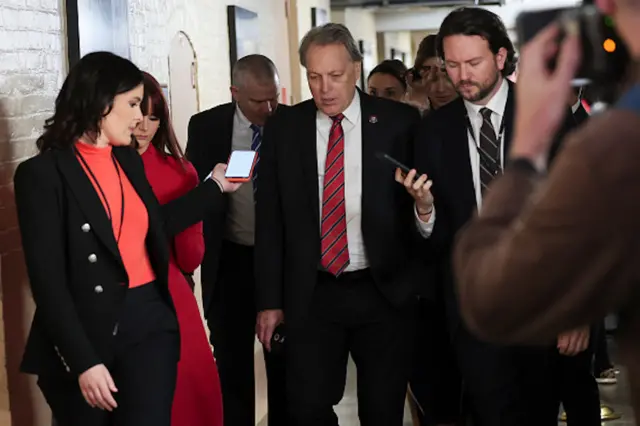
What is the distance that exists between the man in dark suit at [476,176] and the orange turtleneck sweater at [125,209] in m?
0.76

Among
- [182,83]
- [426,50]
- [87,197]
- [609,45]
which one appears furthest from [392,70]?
[609,45]

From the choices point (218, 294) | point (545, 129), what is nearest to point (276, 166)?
point (218, 294)

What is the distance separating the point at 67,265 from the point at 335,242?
0.88 meters

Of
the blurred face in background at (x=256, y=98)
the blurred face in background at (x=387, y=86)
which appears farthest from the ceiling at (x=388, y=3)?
the blurred face in background at (x=256, y=98)

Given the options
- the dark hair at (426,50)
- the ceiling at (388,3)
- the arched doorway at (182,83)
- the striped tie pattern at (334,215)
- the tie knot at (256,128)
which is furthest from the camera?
the ceiling at (388,3)

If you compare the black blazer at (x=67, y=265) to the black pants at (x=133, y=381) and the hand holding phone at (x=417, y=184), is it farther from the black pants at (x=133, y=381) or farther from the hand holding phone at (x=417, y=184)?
the hand holding phone at (x=417, y=184)

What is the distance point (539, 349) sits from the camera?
125 inches

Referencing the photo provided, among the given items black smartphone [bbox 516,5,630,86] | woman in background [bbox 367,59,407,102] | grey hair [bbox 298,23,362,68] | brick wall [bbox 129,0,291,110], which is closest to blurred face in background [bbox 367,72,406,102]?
woman in background [bbox 367,59,407,102]

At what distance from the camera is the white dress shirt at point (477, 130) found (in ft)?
10.4

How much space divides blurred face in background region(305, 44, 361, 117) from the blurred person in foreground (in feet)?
7.10

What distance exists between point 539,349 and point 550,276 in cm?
209

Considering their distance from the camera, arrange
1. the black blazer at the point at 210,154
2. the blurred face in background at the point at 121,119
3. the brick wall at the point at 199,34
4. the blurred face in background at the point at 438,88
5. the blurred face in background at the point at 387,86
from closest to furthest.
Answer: the blurred face in background at the point at 121,119, the black blazer at the point at 210,154, the blurred face in background at the point at 438,88, the brick wall at the point at 199,34, the blurred face in background at the point at 387,86

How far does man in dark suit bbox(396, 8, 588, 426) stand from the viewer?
3160 millimetres

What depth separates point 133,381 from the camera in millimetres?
2918
